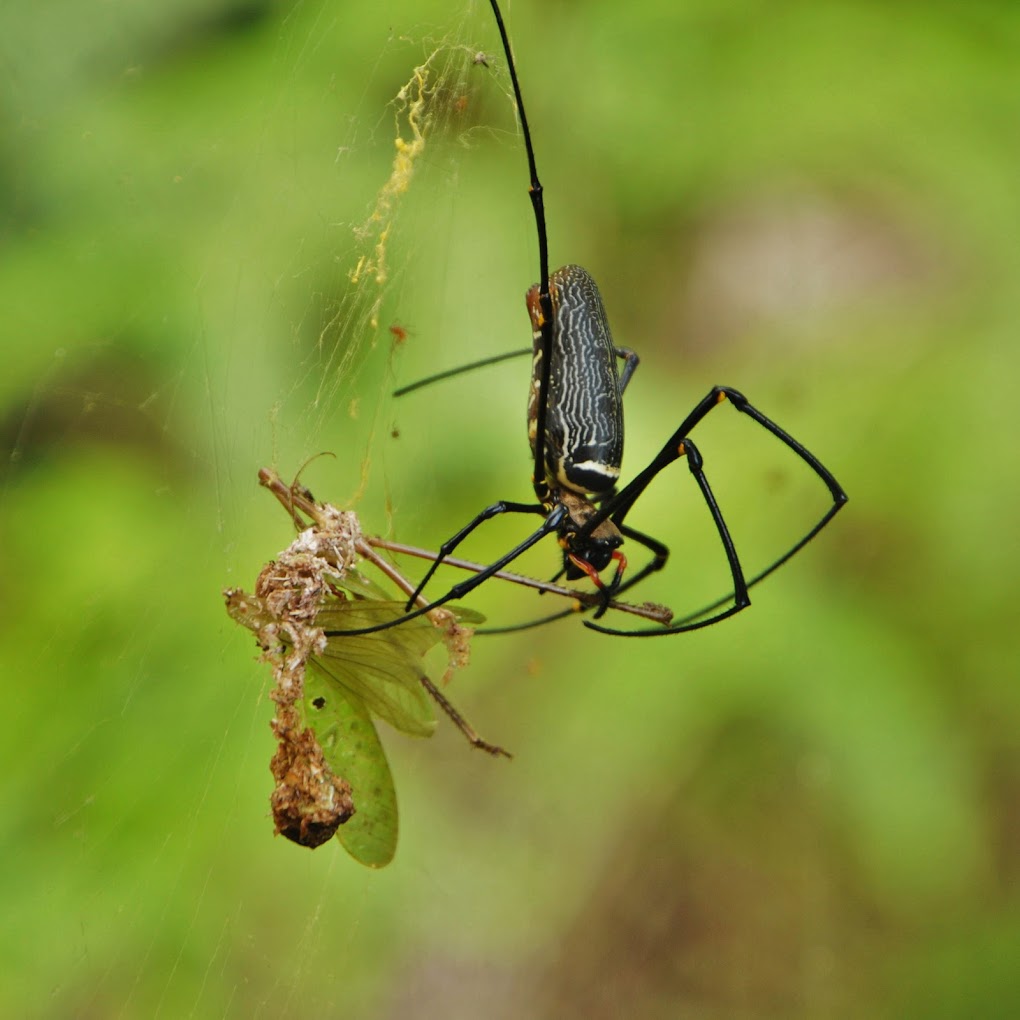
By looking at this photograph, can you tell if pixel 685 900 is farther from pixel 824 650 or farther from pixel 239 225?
pixel 239 225

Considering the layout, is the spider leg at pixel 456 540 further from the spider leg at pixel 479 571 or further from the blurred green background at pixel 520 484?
the blurred green background at pixel 520 484

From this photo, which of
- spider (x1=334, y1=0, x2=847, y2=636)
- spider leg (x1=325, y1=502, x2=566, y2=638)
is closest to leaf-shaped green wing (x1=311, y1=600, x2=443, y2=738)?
spider leg (x1=325, y1=502, x2=566, y2=638)

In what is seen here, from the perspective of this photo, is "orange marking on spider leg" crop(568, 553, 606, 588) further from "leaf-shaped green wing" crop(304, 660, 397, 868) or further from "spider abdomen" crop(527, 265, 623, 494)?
"leaf-shaped green wing" crop(304, 660, 397, 868)

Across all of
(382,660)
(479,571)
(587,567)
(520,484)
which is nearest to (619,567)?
(587,567)

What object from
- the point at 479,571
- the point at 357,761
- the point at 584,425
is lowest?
the point at 357,761

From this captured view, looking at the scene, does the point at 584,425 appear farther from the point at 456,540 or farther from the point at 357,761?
the point at 357,761

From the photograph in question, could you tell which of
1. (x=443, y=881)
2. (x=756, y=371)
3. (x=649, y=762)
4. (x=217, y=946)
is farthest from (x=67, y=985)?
(x=756, y=371)
